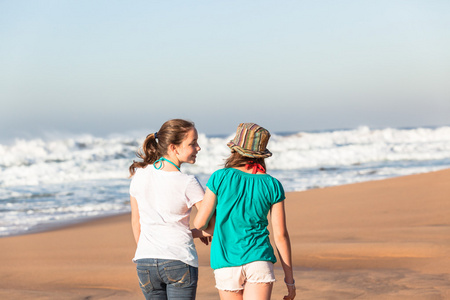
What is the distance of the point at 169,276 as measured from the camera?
283 cm

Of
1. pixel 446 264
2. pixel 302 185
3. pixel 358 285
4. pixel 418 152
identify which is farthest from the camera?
pixel 418 152

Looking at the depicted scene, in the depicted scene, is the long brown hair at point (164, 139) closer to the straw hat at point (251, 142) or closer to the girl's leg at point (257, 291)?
the straw hat at point (251, 142)

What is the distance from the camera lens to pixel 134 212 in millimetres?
3023

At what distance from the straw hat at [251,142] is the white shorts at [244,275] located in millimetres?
554

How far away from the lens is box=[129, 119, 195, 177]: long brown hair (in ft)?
9.57

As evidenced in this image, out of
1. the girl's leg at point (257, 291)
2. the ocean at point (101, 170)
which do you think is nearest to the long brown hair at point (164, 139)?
the girl's leg at point (257, 291)

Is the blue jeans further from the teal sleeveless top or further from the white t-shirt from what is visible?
the teal sleeveless top

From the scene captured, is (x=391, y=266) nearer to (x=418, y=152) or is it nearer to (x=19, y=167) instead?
(x=19, y=167)

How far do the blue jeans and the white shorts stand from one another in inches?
6.6

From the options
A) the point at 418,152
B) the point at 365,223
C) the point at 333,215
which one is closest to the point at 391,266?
the point at 365,223

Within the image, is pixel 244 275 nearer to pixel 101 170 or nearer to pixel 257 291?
pixel 257 291

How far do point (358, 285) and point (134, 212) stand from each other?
11.1ft

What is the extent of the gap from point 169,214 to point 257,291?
0.59 meters

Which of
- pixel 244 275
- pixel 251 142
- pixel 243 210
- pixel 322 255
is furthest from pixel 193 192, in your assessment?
pixel 322 255
